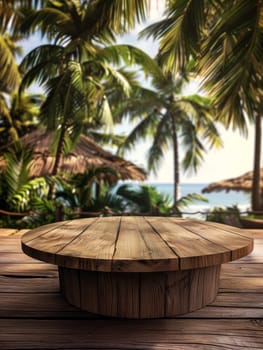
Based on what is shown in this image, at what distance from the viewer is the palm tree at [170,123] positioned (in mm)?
12531

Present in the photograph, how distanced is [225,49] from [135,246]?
3713mm

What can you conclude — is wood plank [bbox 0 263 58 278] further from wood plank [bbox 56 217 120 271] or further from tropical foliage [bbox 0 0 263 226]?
tropical foliage [bbox 0 0 263 226]

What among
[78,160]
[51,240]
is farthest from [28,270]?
[78,160]

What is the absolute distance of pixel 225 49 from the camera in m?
4.16

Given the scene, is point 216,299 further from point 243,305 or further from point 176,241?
point 176,241

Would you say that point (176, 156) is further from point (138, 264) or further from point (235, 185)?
point (138, 264)

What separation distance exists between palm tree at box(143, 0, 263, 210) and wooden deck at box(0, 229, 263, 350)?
309 centimetres

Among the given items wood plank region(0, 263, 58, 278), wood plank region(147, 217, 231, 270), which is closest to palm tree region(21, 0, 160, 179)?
wood plank region(0, 263, 58, 278)

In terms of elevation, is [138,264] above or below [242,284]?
above

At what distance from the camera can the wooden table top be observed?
120 cm

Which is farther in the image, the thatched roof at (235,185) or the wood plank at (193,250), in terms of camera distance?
the thatched roof at (235,185)

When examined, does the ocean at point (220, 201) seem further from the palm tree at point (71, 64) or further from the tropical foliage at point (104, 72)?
the palm tree at point (71, 64)

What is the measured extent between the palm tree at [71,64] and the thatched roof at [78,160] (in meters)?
0.76

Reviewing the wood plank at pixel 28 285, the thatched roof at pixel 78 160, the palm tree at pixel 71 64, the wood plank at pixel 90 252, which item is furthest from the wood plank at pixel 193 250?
the thatched roof at pixel 78 160
